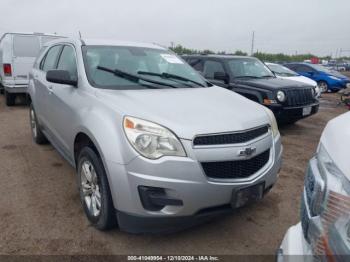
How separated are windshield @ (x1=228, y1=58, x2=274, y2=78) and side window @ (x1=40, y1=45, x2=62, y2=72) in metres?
4.14

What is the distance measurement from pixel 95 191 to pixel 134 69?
4.70 ft

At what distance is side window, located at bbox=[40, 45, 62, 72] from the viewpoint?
4430 mm

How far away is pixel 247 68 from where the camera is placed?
7.79 metres

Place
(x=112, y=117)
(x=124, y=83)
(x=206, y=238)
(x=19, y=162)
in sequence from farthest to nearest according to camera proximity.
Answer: (x=19, y=162) → (x=124, y=83) → (x=206, y=238) → (x=112, y=117)

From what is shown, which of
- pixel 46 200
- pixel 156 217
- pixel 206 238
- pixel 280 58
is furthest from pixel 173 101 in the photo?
pixel 280 58

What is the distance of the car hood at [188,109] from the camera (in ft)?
8.21

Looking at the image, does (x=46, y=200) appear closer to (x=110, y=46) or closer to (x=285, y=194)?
(x=110, y=46)

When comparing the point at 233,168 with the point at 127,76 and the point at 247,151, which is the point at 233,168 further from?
the point at 127,76

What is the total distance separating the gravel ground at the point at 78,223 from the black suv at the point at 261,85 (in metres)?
2.29

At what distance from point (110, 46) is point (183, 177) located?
2142mm

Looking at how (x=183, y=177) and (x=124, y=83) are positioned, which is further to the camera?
(x=124, y=83)

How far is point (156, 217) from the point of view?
2.43 metres

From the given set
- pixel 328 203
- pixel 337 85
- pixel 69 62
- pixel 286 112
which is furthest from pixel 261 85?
pixel 337 85

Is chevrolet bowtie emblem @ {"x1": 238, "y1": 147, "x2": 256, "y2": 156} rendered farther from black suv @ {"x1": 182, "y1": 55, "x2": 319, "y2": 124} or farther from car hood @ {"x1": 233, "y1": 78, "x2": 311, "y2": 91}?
car hood @ {"x1": 233, "y1": 78, "x2": 311, "y2": 91}
